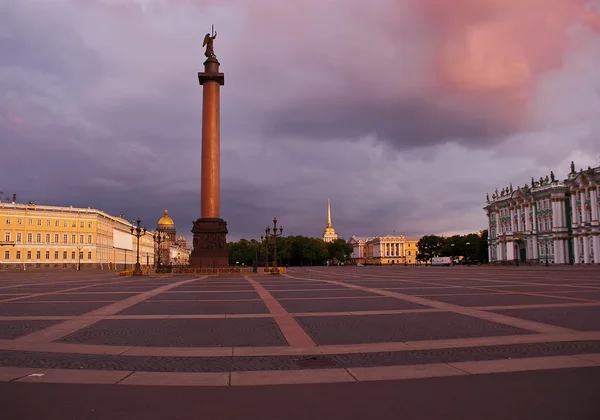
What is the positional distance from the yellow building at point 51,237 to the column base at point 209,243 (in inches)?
2488

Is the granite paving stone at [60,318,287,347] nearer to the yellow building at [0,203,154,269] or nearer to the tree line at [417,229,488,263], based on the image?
the yellow building at [0,203,154,269]

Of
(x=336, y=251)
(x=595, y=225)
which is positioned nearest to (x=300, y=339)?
(x=595, y=225)

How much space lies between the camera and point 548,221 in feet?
339

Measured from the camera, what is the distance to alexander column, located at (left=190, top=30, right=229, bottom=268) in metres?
49.0

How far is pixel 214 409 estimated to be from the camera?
603cm

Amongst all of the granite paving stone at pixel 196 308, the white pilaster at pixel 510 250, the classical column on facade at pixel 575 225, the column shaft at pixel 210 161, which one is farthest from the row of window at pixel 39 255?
the classical column on facade at pixel 575 225

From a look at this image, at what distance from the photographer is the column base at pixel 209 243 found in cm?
4875

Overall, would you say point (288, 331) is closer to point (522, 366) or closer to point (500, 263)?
point (522, 366)

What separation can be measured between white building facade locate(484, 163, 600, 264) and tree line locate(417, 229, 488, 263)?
18878 mm

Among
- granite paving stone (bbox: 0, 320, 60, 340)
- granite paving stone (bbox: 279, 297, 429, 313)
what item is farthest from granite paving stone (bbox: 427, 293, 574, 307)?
granite paving stone (bbox: 0, 320, 60, 340)

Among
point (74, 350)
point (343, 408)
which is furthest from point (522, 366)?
point (74, 350)

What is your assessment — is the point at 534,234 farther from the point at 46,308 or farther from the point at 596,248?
the point at 46,308

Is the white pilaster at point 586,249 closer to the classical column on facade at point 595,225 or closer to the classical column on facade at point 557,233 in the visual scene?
the classical column on facade at point 595,225

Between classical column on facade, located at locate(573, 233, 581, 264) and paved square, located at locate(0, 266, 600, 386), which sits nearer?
paved square, located at locate(0, 266, 600, 386)
